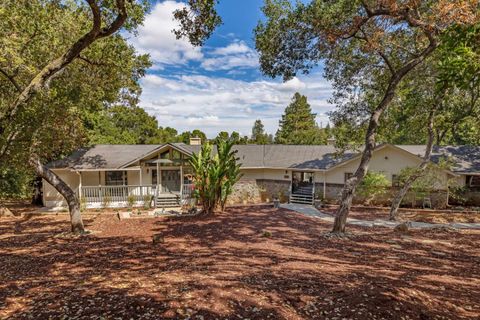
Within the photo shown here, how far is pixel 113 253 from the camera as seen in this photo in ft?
28.8

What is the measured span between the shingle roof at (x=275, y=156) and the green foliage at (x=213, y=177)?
5.01m

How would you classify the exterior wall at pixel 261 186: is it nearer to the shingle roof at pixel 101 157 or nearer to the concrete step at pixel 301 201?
the concrete step at pixel 301 201

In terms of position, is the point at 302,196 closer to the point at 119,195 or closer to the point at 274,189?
the point at 274,189

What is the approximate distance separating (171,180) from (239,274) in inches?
678

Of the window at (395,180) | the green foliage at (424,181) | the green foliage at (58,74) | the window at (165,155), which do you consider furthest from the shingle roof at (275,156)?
the green foliage at (58,74)

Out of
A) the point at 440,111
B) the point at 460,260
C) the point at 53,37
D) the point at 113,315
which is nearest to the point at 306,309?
the point at 113,315

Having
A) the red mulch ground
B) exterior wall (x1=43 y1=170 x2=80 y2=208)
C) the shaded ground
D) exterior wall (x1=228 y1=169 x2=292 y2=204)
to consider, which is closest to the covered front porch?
exterior wall (x1=43 y1=170 x2=80 y2=208)

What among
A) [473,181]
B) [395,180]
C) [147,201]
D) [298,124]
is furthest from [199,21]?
[298,124]

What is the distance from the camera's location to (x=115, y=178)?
21.2m

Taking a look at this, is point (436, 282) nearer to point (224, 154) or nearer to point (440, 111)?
point (224, 154)

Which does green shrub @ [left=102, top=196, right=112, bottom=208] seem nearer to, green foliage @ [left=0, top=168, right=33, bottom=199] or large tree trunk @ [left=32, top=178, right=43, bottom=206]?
green foliage @ [left=0, top=168, right=33, bottom=199]

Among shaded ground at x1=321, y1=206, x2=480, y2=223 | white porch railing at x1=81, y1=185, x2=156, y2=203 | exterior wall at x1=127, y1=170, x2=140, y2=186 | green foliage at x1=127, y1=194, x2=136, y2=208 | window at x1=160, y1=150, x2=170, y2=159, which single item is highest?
window at x1=160, y1=150, x2=170, y2=159

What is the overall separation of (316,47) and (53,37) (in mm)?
9683

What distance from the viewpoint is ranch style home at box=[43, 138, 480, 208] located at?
64.1 feet
